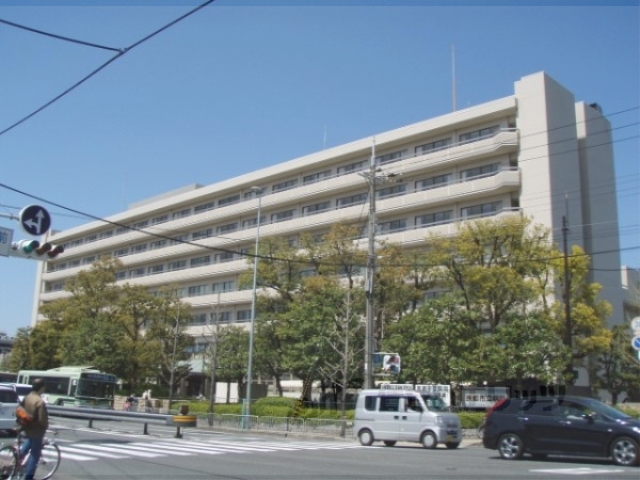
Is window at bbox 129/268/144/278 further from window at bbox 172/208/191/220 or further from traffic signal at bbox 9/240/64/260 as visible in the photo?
traffic signal at bbox 9/240/64/260

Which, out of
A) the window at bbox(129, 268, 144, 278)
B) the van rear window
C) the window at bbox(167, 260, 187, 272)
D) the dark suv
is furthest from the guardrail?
the window at bbox(129, 268, 144, 278)

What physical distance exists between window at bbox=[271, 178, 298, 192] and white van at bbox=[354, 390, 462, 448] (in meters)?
37.3

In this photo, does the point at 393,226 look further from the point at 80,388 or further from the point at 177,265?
the point at 177,265

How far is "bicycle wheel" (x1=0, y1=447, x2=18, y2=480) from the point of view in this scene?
33.6ft

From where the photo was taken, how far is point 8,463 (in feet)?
33.9

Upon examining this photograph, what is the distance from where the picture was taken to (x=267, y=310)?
4475cm

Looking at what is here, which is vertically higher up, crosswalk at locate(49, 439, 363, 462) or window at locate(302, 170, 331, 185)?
window at locate(302, 170, 331, 185)

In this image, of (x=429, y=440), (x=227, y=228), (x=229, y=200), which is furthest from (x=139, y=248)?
(x=429, y=440)

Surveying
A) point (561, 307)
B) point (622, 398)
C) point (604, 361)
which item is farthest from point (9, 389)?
point (622, 398)

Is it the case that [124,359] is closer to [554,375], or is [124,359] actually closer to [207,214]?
[207,214]

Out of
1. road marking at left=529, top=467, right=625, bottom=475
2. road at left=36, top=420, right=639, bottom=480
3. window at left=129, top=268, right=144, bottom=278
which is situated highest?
window at left=129, top=268, right=144, bottom=278

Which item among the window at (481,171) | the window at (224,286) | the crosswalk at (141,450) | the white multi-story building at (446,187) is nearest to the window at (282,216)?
the white multi-story building at (446,187)

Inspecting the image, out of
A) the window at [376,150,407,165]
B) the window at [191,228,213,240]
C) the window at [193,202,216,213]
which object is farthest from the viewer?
the window at [193,202,216,213]

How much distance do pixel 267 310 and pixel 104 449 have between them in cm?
2798
